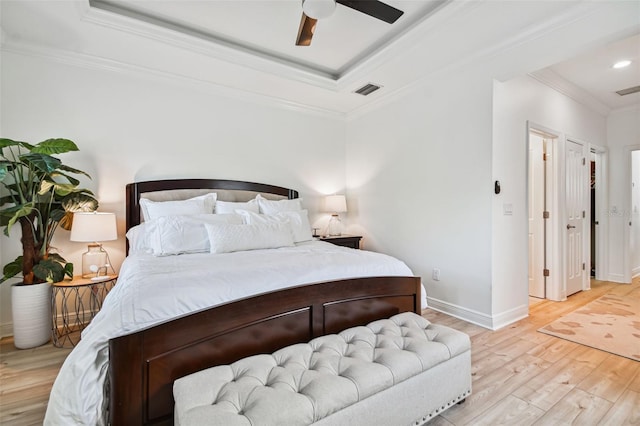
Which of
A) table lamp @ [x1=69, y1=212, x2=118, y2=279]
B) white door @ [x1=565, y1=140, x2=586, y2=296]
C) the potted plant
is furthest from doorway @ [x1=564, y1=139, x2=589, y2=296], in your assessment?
the potted plant

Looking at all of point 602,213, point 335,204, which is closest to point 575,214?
point 602,213

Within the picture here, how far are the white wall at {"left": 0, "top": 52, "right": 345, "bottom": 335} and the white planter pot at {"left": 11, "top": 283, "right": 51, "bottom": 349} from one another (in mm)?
440

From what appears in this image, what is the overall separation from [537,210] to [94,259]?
5089 mm

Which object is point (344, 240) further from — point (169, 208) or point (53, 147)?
point (53, 147)

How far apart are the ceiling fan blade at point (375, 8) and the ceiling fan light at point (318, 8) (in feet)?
0.21

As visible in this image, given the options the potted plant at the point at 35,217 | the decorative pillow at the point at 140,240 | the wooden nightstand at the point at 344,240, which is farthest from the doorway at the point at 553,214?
the potted plant at the point at 35,217

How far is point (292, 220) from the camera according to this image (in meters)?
3.23

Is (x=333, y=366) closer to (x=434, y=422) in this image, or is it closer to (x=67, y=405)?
(x=434, y=422)

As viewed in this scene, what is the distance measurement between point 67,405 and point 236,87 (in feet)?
11.3

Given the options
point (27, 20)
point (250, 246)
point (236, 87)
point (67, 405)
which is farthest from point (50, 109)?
point (67, 405)

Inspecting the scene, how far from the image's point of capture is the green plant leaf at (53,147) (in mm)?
2465

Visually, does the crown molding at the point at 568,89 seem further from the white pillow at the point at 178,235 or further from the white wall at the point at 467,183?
the white pillow at the point at 178,235

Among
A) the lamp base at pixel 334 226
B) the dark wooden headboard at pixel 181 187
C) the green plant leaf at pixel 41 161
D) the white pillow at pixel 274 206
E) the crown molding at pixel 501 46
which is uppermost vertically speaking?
the crown molding at pixel 501 46

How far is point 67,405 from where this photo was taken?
123 centimetres
